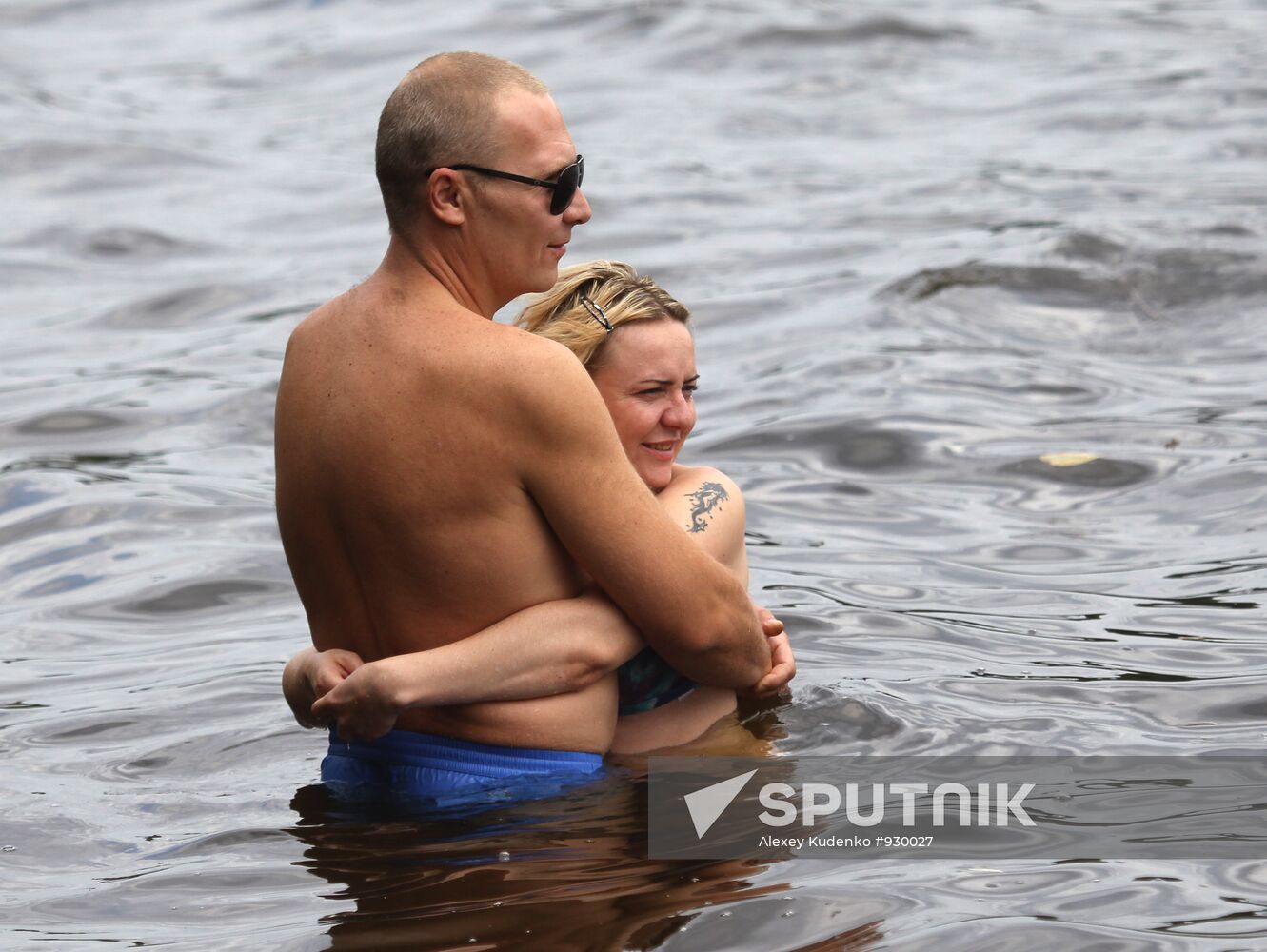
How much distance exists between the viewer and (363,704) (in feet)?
14.4

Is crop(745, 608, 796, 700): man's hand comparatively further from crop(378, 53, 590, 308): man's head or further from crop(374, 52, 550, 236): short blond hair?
crop(374, 52, 550, 236): short blond hair

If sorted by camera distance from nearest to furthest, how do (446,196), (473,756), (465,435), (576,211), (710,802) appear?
(465,435), (446,196), (576,211), (473,756), (710,802)

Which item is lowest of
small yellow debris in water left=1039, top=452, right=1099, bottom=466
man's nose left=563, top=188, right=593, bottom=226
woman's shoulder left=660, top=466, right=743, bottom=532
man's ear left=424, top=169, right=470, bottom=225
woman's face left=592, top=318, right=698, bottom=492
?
small yellow debris in water left=1039, top=452, right=1099, bottom=466

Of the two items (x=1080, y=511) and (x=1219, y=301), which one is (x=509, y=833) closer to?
(x=1080, y=511)

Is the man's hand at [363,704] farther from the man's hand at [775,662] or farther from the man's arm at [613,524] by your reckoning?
the man's hand at [775,662]

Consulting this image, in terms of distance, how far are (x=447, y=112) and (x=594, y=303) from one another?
818 millimetres

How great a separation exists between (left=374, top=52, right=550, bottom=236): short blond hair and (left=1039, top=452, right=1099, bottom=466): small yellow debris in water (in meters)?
5.17

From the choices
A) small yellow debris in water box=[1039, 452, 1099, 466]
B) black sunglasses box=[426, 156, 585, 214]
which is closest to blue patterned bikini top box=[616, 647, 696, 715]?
black sunglasses box=[426, 156, 585, 214]

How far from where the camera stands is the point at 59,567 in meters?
8.11

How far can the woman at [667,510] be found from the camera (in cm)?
449

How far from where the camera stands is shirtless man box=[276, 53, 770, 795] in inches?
170

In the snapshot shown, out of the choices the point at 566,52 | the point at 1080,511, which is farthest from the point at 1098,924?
the point at 566,52

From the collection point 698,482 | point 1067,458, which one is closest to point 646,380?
point 698,482

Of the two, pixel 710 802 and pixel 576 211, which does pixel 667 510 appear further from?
pixel 576 211
